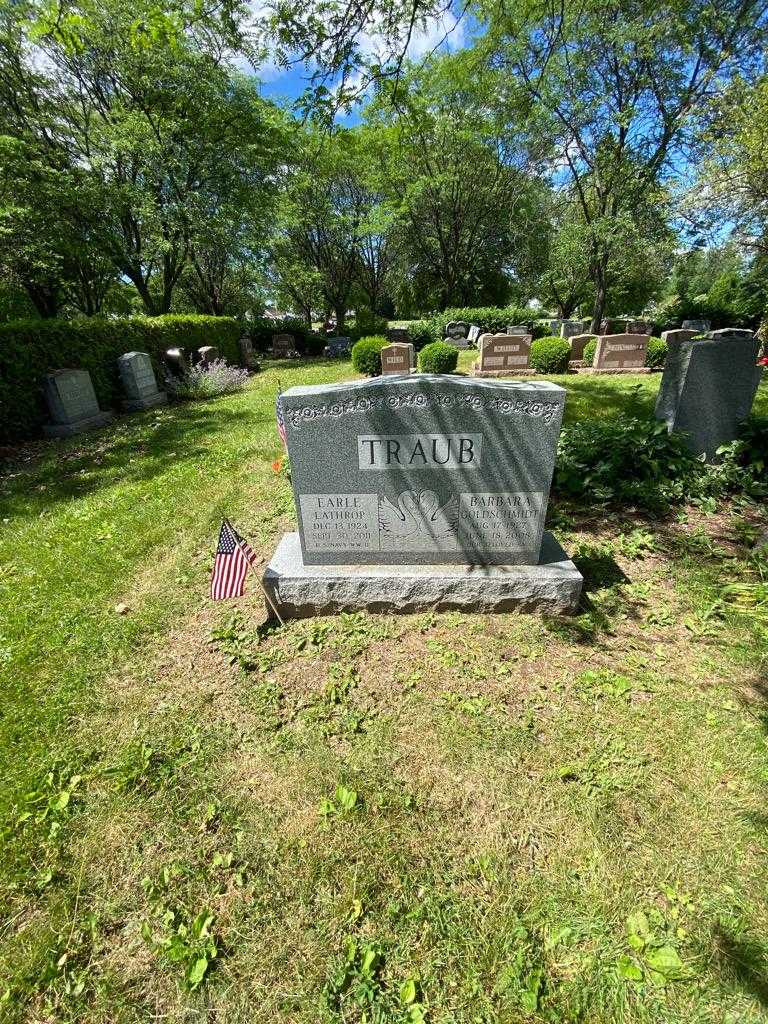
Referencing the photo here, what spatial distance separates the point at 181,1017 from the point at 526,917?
1390 millimetres

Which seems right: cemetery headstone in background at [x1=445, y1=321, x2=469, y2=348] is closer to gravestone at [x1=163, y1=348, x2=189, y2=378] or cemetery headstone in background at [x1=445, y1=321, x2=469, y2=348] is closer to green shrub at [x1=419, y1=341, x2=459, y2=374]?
Answer: green shrub at [x1=419, y1=341, x2=459, y2=374]

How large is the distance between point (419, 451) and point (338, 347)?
2174 cm

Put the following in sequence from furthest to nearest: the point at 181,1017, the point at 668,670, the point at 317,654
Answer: the point at 317,654
the point at 668,670
the point at 181,1017

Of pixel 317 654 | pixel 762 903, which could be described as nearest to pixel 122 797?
pixel 317 654

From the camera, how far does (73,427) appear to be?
30.1 ft

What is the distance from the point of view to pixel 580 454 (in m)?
5.14

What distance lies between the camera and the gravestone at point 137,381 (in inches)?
429

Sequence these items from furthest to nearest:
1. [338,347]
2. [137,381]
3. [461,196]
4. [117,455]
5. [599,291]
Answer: [461,196]
[338,347]
[599,291]
[137,381]
[117,455]

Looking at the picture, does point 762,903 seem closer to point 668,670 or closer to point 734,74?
point 668,670

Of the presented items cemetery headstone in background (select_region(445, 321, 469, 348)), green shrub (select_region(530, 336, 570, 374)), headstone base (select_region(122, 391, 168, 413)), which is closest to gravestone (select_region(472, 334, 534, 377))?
green shrub (select_region(530, 336, 570, 374))

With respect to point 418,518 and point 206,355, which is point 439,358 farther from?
point 418,518

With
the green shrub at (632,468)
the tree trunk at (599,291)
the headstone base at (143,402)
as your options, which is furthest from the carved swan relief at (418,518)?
the tree trunk at (599,291)

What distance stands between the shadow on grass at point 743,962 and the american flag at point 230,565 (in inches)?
119

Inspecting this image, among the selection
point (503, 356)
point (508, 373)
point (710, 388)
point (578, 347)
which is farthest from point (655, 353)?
point (710, 388)
